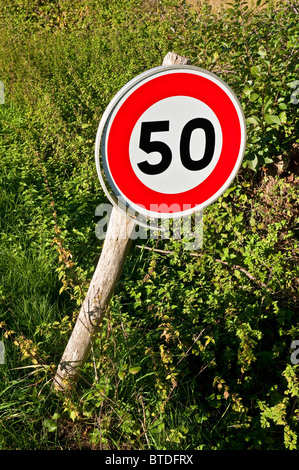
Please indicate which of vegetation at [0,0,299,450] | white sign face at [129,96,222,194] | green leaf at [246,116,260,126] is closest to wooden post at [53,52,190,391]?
vegetation at [0,0,299,450]

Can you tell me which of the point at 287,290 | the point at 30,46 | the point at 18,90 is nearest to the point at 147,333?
the point at 287,290

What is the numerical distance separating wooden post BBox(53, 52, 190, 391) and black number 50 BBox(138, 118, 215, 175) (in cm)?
25

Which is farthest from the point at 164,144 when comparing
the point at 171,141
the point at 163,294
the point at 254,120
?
the point at 254,120

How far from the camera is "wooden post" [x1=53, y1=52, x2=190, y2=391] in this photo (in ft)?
6.10

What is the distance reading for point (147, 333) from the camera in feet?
8.60

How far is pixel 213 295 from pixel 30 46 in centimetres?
558

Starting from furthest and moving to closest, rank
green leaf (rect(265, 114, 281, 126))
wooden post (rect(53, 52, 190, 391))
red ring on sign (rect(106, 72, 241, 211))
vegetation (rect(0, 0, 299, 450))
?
green leaf (rect(265, 114, 281, 126)) → vegetation (rect(0, 0, 299, 450)) → wooden post (rect(53, 52, 190, 391)) → red ring on sign (rect(106, 72, 241, 211))

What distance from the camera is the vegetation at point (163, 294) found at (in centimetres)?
221

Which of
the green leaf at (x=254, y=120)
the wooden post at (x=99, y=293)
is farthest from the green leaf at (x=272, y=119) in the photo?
the wooden post at (x=99, y=293)

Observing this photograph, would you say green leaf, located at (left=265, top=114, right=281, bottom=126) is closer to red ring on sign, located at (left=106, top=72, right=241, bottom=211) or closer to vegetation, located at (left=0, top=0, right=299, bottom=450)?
vegetation, located at (left=0, top=0, right=299, bottom=450)

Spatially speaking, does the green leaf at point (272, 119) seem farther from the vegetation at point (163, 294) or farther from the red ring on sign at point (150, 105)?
the red ring on sign at point (150, 105)

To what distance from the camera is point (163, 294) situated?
9.66 ft

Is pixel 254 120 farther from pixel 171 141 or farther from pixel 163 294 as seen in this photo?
pixel 171 141
